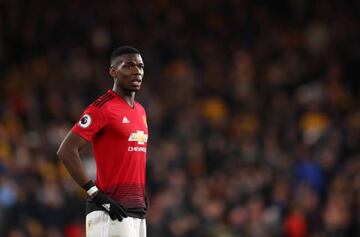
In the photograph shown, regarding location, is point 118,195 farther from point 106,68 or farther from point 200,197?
point 106,68

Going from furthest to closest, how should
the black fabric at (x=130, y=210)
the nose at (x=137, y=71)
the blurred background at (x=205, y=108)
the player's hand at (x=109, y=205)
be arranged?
the blurred background at (x=205, y=108) → the nose at (x=137, y=71) → the black fabric at (x=130, y=210) → the player's hand at (x=109, y=205)

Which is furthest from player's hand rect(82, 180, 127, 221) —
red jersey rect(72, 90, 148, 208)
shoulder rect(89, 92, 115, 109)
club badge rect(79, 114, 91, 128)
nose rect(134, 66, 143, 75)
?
nose rect(134, 66, 143, 75)

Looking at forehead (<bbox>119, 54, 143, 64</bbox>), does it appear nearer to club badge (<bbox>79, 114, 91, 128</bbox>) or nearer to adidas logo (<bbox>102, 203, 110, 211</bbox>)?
club badge (<bbox>79, 114, 91, 128</bbox>)

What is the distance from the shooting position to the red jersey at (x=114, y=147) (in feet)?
22.0

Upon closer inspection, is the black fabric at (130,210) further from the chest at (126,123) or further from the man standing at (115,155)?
the chest at (126,123)

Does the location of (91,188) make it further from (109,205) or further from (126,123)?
(126,123)

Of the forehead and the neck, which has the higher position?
the forehead

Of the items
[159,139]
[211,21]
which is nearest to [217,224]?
[159,139]

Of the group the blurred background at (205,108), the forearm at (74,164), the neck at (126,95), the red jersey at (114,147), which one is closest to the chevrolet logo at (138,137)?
the red jersey at (114,147)

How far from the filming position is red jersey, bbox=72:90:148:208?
6.71 m

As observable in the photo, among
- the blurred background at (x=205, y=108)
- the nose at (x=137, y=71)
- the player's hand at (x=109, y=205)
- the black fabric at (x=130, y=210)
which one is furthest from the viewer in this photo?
the blurred background at (x=205, y=108)

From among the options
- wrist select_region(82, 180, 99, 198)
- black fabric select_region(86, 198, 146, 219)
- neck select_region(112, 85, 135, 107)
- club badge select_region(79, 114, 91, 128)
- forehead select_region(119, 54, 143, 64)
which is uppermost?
forehead select_region(119, 54, 143, 64)

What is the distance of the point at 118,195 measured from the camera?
6.77 meters

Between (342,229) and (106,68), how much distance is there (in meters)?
6.82
